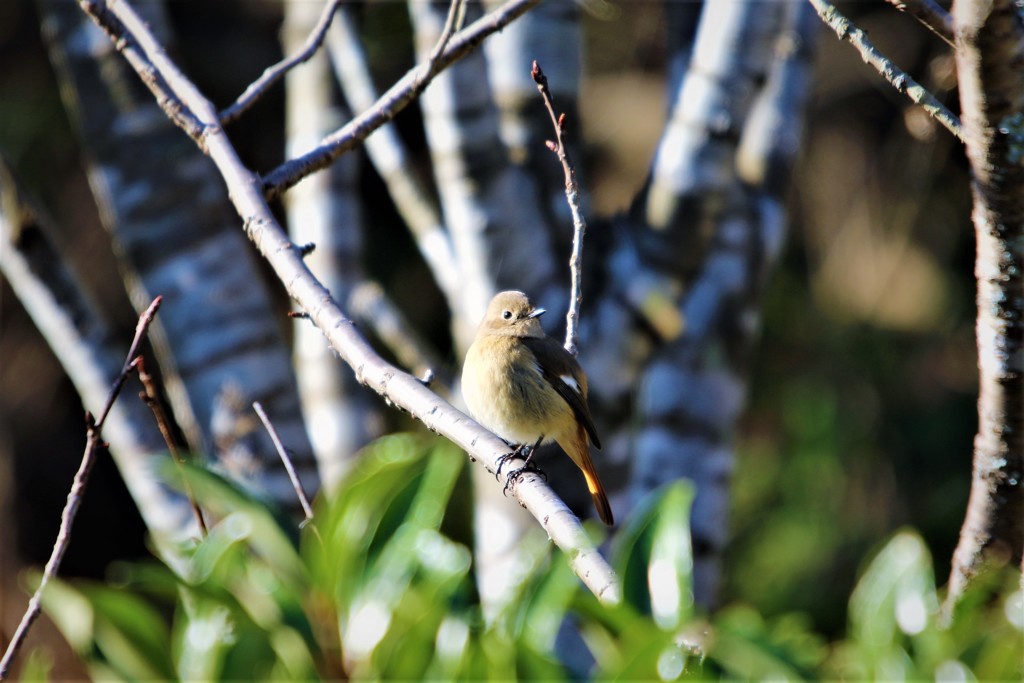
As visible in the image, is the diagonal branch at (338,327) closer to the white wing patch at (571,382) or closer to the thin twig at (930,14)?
the thin twig at (930,14)

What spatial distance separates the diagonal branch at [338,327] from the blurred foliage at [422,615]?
0.67 ft

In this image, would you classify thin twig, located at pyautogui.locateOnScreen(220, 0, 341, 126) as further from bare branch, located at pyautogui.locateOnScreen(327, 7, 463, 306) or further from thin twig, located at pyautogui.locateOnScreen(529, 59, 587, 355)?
bare branch, located at pyautogui.locateOnScreen(327, 7, 463, 306)

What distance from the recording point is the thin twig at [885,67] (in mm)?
1761

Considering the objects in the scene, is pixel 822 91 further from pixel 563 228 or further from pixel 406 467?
pixel 406 467

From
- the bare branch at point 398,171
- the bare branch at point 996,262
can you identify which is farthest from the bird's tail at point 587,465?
the bare branch at point 996,262

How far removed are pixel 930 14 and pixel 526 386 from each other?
198 centimetres

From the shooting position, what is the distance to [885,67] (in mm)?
1789

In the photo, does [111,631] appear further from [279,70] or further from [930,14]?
[930,14]

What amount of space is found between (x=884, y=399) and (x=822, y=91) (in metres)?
2.39

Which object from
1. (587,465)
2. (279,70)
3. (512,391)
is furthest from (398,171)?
(279,70)

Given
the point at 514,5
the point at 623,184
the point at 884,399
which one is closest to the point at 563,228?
the point at 514,5

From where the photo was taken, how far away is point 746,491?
732cm

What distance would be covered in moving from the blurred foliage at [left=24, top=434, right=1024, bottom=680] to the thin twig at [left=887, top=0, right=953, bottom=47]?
81cm

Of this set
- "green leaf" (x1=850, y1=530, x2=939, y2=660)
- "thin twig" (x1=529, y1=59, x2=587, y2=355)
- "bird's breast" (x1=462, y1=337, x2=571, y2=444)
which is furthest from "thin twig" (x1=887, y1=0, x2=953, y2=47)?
"bird's breast" (x1=462, y1=337, x2=571, y2=444)
